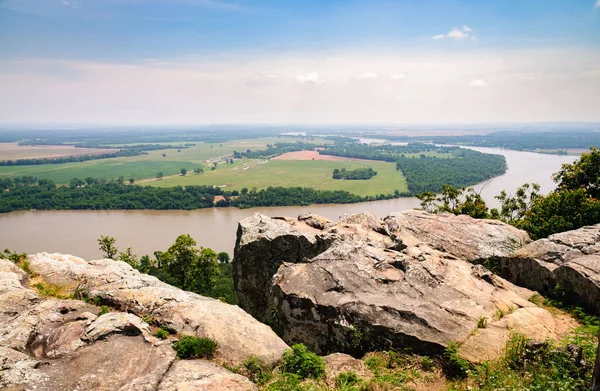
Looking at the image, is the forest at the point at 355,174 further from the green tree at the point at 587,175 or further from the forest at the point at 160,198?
the green tree at the point at 587,175

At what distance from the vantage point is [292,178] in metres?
114

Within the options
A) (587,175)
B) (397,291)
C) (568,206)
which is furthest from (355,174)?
(397,291)

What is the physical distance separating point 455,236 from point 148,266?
33363mm

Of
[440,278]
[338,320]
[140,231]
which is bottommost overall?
[140,231]

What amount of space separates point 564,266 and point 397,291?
18.6ft

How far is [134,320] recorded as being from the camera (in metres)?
9.82

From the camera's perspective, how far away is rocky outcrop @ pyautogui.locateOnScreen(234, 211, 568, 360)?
30.9 ft

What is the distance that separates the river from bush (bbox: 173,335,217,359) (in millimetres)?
42038

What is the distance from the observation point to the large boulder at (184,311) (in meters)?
9.41

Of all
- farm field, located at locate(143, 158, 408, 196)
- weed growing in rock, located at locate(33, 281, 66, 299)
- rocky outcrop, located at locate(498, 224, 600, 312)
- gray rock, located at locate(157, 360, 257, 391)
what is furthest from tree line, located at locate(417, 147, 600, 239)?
farm field, located at locate(143, 158, 408, 196)

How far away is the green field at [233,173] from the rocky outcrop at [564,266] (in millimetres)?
74538

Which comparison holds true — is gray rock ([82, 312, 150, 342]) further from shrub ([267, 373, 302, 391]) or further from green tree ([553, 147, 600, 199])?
green tree ([553, 147, 600, 199])

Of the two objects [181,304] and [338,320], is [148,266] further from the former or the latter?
[338,320]


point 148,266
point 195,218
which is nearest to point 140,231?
point 195,218
